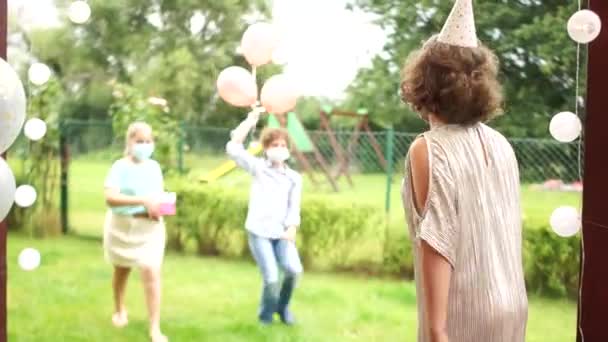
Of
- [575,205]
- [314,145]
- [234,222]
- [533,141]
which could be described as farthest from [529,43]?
[234,222]

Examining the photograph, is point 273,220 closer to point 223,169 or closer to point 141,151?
point 223,169

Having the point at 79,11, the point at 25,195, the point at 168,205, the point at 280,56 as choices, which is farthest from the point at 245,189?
the point at 79,11

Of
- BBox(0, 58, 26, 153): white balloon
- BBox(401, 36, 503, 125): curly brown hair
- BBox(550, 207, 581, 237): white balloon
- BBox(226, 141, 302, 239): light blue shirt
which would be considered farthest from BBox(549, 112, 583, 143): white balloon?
BBox(0, 58, 26, 153): white balloon

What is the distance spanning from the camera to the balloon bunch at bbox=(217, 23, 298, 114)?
10.1 ft

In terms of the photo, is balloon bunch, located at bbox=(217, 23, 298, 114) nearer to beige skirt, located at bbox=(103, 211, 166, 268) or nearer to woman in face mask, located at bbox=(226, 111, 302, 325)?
woman in face mask, located at bbox=(226, 111, 302, 325)

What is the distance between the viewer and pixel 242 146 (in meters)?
3.17

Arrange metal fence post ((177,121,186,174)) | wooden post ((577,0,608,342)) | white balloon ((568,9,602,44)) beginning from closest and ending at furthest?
white balloon ((568,9,602,44)) → wooden post ((577,0,608,342)) → metal fence post ((177,121,186,174))

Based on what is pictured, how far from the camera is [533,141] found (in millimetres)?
3141

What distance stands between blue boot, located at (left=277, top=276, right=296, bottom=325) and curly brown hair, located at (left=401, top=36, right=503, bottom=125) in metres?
1.56

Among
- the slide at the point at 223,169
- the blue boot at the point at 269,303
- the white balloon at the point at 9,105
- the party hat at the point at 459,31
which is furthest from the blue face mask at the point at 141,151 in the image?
the party hat at the point at 459,31

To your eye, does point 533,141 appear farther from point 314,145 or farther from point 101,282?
point 101,282

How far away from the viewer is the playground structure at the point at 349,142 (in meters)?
3.20

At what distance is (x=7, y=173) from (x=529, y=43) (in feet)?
6.55

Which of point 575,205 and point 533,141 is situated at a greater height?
point 533,141
